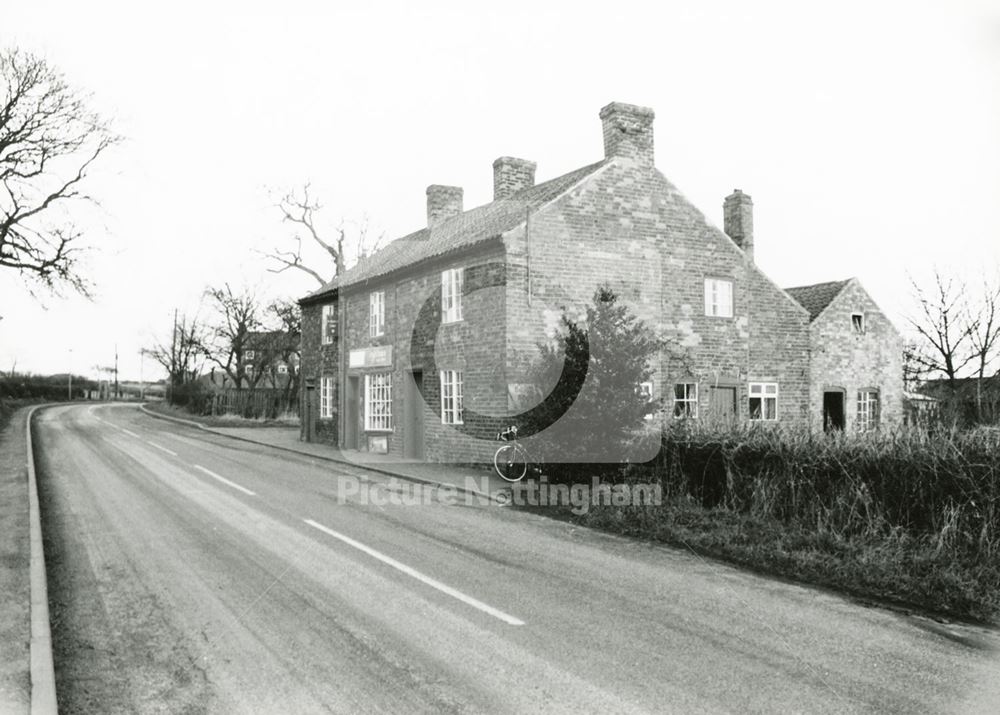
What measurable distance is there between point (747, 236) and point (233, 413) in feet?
108

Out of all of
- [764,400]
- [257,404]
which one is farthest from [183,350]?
[764,400]

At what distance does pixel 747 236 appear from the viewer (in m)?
21.8

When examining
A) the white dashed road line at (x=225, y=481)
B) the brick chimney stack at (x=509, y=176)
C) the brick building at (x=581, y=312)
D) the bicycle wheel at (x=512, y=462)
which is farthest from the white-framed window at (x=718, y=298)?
the white dashed road line at (x=225, y=481)

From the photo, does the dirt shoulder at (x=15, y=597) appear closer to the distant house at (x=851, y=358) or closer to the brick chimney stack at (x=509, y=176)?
the brick chimney stack at (x=509, y=176)

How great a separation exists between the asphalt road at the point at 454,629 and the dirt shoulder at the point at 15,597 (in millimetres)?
255

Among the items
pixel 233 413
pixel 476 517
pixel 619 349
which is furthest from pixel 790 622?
pixel 233 413

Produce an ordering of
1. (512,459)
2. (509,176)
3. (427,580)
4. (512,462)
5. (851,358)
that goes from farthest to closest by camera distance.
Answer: (509,176) → (851,358) → (512,459) → (512,462) → (427,580)

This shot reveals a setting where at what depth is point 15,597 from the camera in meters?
6.30

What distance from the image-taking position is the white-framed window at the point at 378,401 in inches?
859

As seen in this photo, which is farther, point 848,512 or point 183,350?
point 183,350

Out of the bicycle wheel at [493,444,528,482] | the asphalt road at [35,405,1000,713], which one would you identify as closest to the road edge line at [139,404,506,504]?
the bicycle wheel at [493,444,528,482]

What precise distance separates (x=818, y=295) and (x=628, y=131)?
9.06 meters

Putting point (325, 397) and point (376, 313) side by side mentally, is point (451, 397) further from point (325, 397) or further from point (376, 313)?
point (325, 397)

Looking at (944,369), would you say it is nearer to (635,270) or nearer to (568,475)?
(635,270)
